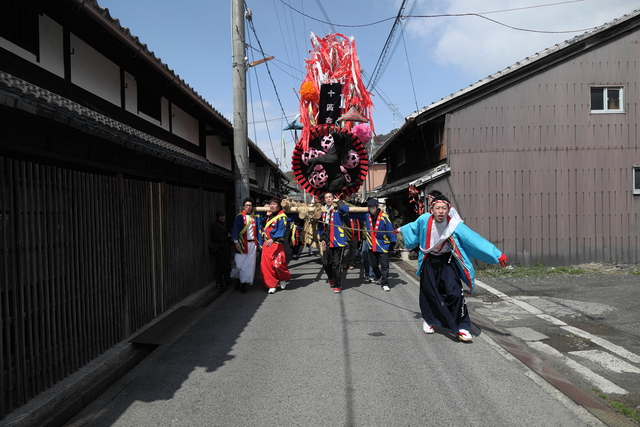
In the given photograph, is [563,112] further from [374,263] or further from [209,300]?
[209,300]

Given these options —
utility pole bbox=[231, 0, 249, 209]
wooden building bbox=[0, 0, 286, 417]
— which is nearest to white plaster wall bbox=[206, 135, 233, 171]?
utility pole bbox=[231, 0, 249, 209]

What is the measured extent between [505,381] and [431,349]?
1.17 m

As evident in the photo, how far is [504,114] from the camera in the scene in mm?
12859

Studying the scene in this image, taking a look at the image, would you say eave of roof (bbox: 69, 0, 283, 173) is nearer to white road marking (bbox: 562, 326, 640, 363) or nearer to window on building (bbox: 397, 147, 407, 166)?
white road marking (bbox: 562, 326, 640, 363)

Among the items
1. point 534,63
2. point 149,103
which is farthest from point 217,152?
point 534,63

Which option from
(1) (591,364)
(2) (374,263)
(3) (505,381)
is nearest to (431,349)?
(3) (505,381)

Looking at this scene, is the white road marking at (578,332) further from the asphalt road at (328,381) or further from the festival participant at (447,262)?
the festival participant at (447,262)

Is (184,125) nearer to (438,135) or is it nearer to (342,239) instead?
(342,239)

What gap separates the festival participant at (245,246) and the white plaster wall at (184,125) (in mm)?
3083

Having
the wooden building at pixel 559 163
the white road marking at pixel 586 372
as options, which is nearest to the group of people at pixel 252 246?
the wooden building at pixel 559 163

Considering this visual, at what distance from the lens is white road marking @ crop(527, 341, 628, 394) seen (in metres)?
4.38

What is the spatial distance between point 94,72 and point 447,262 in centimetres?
630

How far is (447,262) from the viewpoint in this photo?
617 centimetres

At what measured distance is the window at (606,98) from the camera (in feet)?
42.0
